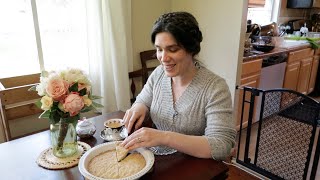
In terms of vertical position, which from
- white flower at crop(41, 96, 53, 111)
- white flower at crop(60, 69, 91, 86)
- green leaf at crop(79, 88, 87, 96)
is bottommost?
white flower at crop(41, 96, 53, 111)

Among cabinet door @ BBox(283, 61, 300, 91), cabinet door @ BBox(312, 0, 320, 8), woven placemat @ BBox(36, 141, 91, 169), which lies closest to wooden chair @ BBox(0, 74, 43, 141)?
woven placemat @ BBox(36, 141, 91, 169)

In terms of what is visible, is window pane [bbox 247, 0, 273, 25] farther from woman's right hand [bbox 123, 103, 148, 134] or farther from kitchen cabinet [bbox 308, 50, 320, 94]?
woman's right hand [bbox 123, 103, 148, 134]

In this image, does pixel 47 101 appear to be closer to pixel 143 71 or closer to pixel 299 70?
pixel 143 71

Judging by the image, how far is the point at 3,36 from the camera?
Result: 200cm

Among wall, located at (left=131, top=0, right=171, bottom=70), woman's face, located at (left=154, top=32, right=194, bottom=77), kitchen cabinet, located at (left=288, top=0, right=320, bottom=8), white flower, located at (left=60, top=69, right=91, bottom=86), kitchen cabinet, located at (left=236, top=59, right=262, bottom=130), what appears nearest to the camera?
white flower, located at (left=60, top=69, right=91, bottom=86)

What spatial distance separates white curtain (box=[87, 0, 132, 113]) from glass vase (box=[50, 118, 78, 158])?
52.9 inches

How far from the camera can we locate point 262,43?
295 cm

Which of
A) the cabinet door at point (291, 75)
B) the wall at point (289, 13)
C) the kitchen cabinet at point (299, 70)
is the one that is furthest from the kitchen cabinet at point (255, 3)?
the wall at point (289, 13)

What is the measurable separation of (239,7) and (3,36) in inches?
77.8

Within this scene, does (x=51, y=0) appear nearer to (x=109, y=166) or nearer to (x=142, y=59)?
(x=142, y=59)

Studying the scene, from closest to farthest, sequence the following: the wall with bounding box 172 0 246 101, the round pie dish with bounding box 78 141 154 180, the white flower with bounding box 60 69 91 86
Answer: the round pie dish with bounding box 78 141 154 180, the white flower with bounding box 60 69 91 86, the wall with bounding box 172 0 246 101

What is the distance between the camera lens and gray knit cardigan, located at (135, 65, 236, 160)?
1.04m

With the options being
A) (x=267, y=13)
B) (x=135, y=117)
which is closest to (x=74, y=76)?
(x=135, y=117)

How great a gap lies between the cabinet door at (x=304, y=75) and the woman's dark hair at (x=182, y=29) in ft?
9.39
